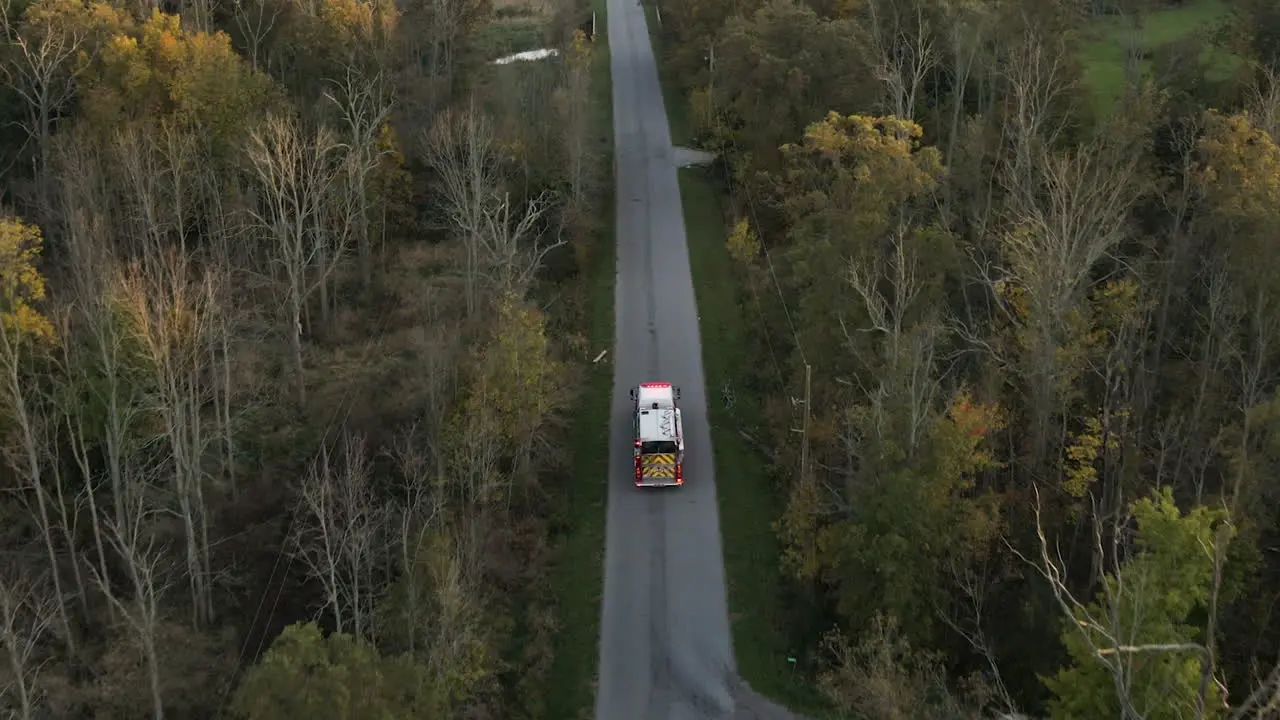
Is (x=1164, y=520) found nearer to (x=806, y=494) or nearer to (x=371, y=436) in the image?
(x=806, y=494)

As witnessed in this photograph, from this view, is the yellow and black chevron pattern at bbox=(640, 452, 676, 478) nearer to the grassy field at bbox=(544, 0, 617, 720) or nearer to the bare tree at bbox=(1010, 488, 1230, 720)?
the grassy field at bbox=(544, 0, 617, 720)

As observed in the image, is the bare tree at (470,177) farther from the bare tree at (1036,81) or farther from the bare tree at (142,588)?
the bare tree at (1036,81)

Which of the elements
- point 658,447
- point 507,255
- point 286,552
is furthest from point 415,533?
point 507,255

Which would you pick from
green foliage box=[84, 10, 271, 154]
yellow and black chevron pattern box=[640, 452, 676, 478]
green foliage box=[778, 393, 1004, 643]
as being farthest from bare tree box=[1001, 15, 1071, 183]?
green foliage box=[84, 10, 271, 154]

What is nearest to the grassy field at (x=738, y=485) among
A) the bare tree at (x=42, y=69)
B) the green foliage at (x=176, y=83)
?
the green foliage at (x=176, y=83)

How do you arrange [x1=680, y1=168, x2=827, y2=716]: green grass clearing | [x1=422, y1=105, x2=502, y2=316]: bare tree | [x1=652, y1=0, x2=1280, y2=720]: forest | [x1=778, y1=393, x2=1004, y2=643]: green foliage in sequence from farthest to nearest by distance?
[x1=422, y1=105, x2=502, y2=316]: bare tree → [x1=680, y1=168, x2=827, y2=716]: green grass clearing → [x1=778, y1=393, x2=1004, y2=643]: green foliage → [x1=652, y1=0, x2=1280, y2=720]: forest

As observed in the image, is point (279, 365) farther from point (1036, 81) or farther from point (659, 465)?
point (1036, 81)
